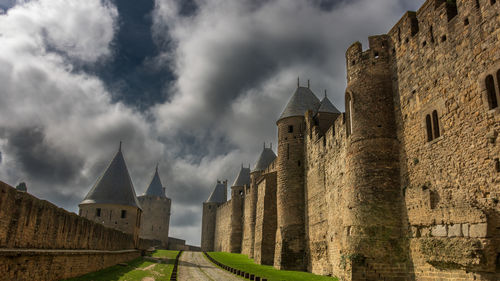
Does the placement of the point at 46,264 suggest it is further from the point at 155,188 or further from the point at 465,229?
the point at 155,188

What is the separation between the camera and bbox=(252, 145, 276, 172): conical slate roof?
143ft

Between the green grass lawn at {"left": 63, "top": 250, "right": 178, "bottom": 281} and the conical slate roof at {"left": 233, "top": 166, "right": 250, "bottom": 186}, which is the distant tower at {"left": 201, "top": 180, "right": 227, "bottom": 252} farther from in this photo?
the green grass lawn at {"left": 63, "top": 250, "right": 178, "bottom": 281}

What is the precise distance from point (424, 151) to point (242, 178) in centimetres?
4003

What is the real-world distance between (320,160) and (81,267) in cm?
1306

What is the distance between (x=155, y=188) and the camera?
66.1 metres

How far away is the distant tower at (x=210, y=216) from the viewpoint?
Answer: 2383 inches

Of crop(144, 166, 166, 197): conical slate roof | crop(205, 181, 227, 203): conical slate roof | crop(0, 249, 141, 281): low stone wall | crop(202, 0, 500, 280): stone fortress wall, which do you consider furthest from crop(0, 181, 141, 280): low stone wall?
crop(144, 166, 166, 197): conical slate roof

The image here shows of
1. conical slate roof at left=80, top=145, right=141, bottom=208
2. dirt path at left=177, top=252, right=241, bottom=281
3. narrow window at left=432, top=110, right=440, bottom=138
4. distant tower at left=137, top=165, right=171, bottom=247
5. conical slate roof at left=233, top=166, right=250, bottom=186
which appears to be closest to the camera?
narrow window at left=432, top=110, right=440, bottom=138

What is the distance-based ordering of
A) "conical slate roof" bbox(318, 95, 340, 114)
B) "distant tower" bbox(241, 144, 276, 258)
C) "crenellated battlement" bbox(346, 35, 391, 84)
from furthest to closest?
1. "distant tower" bbox(241, 144, 276, 258)
2. "conical slate roof" bbox(318, 95, 340, 114)
3. "crenellated battlement" bbox(346, 35, 391, 84)

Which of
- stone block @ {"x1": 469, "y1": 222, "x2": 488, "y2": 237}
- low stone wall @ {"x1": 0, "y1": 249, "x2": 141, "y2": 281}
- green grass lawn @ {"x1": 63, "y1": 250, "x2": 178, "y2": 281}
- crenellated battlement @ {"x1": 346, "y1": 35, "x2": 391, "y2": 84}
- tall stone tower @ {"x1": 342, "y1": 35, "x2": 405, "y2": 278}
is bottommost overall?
green grass lawn @ {"x1": 63, "y1": 250, "x2": 178, "y2": 281}

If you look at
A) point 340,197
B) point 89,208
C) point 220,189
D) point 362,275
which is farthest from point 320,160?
point 220,189

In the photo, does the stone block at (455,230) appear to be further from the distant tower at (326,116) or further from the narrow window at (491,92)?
the distant tower at (326,116)

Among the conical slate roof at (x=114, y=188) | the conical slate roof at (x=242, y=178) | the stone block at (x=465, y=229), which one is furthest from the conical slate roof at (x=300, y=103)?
the conical slate roof at (x=242, y=178)

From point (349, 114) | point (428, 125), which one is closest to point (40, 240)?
point (349, 114)
